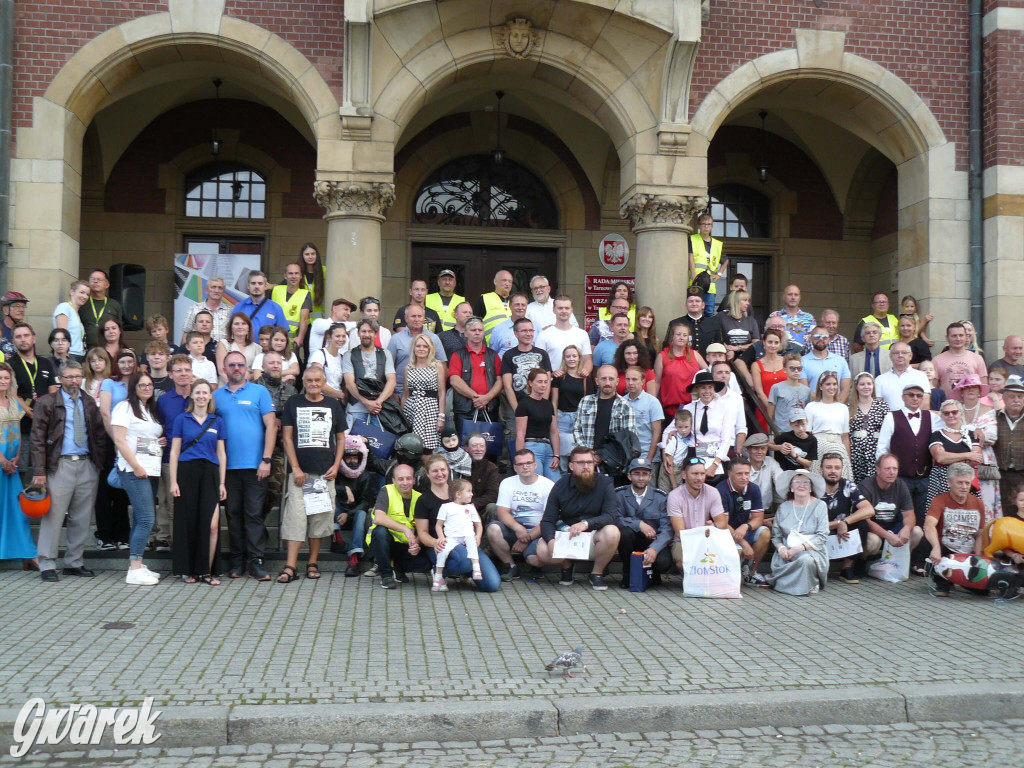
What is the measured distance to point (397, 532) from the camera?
8.80 metres

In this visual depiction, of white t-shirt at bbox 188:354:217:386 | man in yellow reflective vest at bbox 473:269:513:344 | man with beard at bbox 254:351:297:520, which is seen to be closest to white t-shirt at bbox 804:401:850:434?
man in yellow reflective vest at bbox 473:269:513:344

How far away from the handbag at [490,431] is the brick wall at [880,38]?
5.88 meters

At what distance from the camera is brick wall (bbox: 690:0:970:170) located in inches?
535

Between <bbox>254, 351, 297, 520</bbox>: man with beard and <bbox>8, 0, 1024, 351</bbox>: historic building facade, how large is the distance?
289cm

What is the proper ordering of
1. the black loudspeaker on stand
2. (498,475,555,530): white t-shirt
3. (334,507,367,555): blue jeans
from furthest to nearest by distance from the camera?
1. the black loudspeaker on stand
2. (498,475,555,530): white t-shirt
3. (334,507,367,555): blue jeans

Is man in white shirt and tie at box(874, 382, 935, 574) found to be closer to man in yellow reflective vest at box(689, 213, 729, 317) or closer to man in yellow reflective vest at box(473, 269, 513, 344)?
man in yellow reflective vest at box(689, 213, 729, 317)

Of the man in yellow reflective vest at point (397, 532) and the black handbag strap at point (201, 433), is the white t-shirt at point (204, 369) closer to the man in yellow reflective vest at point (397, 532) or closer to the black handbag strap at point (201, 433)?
the black handbag strap at point (201, 433)

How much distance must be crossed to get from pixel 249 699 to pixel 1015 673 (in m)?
4.56

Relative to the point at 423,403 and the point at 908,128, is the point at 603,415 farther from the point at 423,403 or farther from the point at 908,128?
the point at 908,128

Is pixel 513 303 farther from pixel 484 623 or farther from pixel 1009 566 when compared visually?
pixel 1009 566

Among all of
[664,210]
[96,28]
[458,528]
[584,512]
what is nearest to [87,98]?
[96,28]

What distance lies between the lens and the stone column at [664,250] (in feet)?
42.9

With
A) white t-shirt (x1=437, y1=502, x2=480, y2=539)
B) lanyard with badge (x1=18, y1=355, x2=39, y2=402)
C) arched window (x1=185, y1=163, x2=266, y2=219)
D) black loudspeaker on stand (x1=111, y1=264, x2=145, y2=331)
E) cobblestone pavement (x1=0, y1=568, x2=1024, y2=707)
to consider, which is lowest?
cobblestone pavement (x1=0, y1=568, x2=1024, y2=707)

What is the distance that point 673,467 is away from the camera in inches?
389
